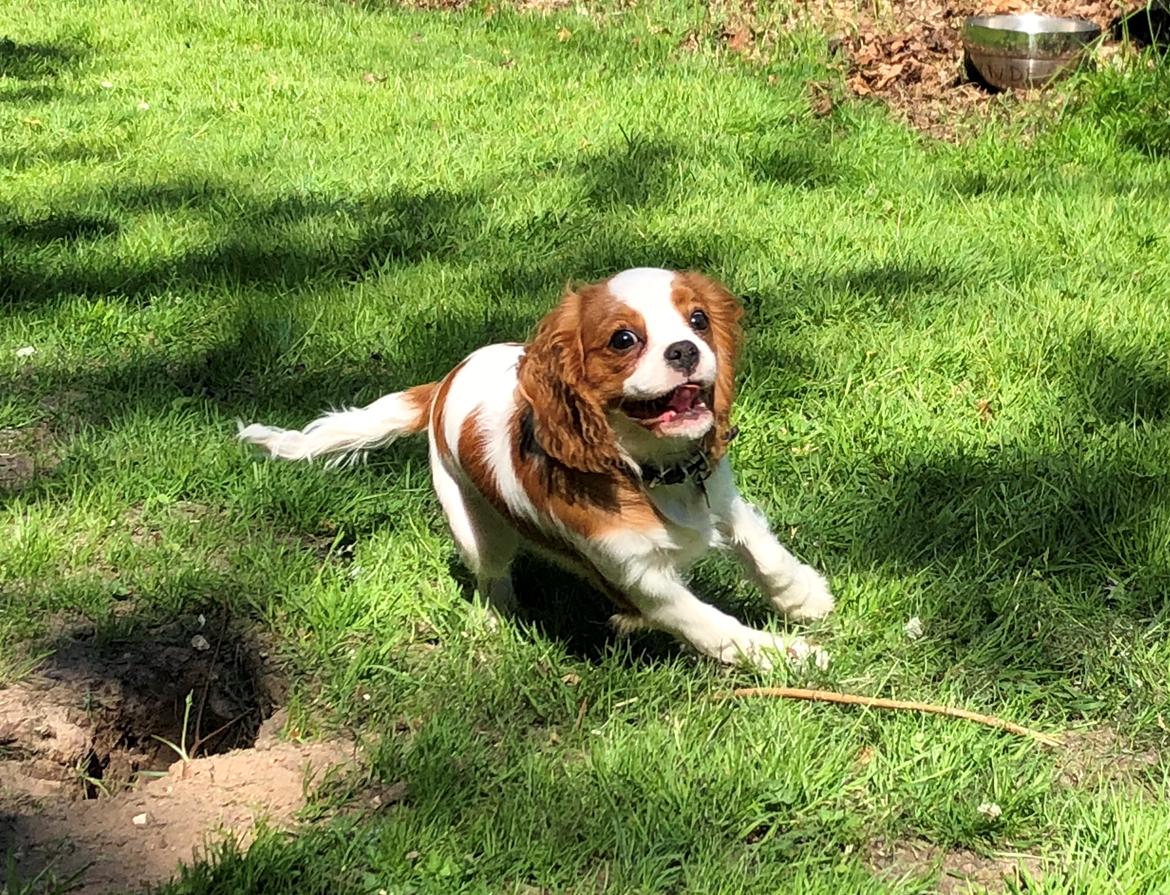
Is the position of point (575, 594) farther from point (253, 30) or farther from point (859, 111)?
point (253, 30)

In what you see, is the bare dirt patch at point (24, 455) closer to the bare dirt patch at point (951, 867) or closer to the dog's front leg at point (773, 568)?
the dog's front leg at point (773, 568)

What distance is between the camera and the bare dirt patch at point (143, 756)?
2408 millimetres

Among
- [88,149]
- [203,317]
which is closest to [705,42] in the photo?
[88,149]

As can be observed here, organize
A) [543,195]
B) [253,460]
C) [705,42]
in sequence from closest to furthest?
[253,460]
[543,195]
[705,42]

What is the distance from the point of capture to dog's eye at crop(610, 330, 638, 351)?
2.39m

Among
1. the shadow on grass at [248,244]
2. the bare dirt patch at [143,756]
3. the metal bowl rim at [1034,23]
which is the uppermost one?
the metal bowl rim at [1034,23]

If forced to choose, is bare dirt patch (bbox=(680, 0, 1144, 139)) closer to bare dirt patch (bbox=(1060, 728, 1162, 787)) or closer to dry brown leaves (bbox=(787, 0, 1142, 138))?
dry brown leaves (bbox=(787, 0, 1142, 138))

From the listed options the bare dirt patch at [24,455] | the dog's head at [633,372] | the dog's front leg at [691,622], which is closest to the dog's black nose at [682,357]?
the dog's head at [633,372]

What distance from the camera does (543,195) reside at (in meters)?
5.52

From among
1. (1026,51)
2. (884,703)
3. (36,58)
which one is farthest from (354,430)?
(36,58)

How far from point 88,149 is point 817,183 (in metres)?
3.86

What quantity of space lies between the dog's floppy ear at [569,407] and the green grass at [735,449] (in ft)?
2.05

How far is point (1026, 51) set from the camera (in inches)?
250

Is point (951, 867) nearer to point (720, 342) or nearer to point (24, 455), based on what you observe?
point (720, 342)
